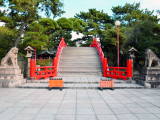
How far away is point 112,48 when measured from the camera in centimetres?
2317

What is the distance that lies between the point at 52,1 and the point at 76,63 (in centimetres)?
840

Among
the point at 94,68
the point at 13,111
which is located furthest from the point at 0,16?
the point at 13,111

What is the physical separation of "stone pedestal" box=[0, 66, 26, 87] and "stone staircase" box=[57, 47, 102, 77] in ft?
15.0

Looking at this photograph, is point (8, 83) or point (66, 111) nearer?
point (66, 111)

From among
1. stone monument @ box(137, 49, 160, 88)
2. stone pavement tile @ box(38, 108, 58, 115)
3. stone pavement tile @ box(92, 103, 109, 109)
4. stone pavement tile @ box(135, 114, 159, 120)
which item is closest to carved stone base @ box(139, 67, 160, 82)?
stone monument @ box(137, 49, 160, 88)

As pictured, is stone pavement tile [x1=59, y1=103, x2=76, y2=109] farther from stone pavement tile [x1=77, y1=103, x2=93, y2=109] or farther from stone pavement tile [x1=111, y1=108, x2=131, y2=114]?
stone pavement tile [x1=111, y1=108, x2=131, y2=114]

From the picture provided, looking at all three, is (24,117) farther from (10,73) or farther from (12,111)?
(10,73)

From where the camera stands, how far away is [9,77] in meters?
7.97

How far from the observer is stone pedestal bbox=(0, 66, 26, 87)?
306 inches

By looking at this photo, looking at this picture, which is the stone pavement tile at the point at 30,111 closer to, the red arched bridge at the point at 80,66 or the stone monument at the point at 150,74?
the red arched bridge at the point at 80,66

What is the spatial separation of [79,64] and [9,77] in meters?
7.39

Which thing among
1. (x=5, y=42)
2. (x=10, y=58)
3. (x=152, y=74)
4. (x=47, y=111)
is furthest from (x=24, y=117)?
(x=5, y=42)

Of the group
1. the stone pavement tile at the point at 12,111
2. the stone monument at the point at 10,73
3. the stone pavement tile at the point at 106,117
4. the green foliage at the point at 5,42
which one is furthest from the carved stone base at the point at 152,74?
the green foliage at the point at 5,42

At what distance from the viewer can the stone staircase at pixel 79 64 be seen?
12434mm
